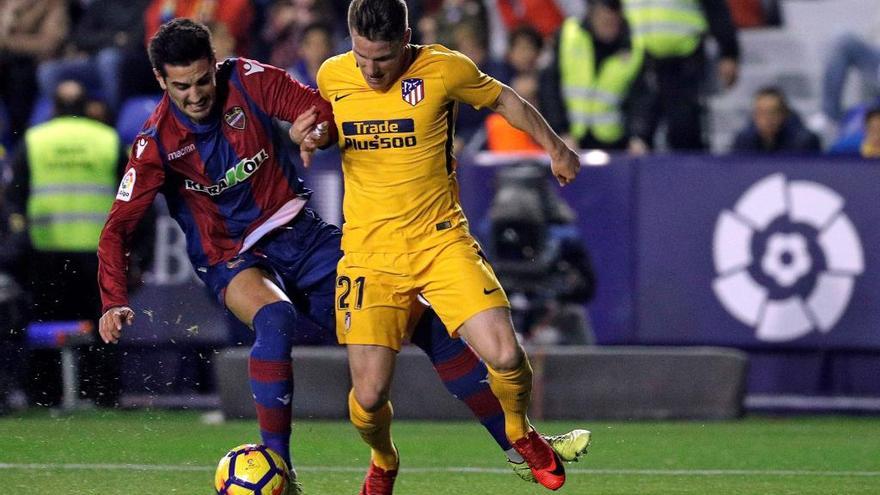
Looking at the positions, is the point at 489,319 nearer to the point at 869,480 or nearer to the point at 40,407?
the point at 869,480

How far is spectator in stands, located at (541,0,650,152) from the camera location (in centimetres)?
1211

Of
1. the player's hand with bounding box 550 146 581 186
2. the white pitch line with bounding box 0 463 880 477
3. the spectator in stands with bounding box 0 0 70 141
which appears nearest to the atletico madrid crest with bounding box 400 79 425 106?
the player's hand with bounding box 550 146 581 186

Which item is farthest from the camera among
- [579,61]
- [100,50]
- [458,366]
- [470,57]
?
[100,50]

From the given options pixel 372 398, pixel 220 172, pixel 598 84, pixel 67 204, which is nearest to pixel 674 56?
pixel 598 84

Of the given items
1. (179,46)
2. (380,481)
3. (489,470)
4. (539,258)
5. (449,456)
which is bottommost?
(449,456)

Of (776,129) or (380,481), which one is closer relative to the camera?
(380,481)

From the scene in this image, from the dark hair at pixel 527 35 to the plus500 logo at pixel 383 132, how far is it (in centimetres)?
599

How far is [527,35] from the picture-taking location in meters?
12.4

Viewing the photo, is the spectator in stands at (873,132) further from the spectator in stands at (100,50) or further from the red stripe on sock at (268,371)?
the red stripe on sock at (268,371)

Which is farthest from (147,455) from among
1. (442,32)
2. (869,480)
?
(442,32)

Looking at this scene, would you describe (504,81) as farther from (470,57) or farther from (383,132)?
(383,132)

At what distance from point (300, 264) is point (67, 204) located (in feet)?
15.7

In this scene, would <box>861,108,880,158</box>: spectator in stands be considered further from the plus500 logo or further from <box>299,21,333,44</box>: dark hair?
the plus500 logo

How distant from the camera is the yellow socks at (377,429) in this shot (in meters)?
6.51
